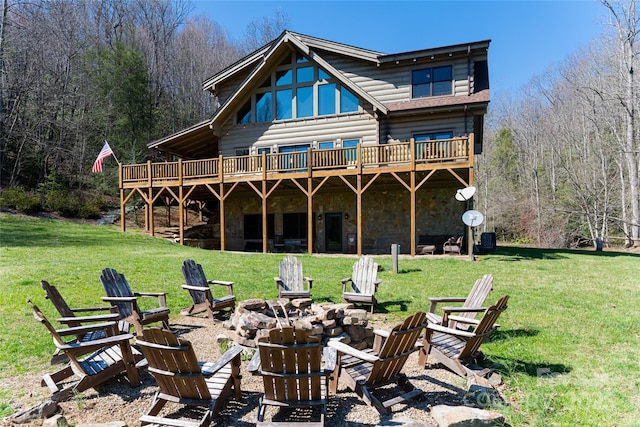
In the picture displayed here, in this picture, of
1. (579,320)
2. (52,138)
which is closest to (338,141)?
(579,320)

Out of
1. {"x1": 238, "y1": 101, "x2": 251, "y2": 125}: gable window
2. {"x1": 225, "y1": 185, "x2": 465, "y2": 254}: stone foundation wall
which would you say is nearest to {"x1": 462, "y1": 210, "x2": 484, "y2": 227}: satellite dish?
{"x1": 225, "y1": 185, "x2": 465, "y2": 254}: stone foundation wall

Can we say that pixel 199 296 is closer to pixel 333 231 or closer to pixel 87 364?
pixel 87 364

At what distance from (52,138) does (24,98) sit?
9.74ft

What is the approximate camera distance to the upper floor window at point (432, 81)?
16.6 m

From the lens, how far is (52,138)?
25547 mm

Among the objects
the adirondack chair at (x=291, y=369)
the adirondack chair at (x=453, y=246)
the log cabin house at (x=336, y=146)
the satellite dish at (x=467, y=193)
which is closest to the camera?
the adirondack chair at (x=291, y=369)

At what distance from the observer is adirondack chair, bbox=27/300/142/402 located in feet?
11.9

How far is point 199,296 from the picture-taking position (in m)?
6.85

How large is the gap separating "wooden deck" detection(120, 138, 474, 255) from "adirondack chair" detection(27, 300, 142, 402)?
11.4m

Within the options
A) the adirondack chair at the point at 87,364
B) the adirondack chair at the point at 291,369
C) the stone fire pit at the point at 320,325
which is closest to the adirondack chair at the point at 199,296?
the stone fire pit at the point at 320,325

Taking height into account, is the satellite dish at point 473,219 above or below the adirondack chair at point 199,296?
above

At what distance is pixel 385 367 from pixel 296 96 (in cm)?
1656

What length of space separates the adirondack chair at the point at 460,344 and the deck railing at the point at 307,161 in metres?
10.3

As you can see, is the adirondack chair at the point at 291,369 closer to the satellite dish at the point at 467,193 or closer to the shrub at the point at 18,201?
the satellite dish at the point at 467,193
